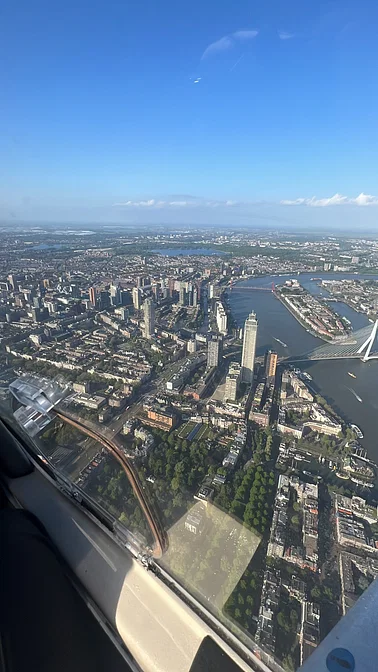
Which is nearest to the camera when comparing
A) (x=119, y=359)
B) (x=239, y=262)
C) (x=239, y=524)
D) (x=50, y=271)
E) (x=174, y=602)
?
(x=174, y=602)

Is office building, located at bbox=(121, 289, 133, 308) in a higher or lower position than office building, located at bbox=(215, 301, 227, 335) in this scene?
higher

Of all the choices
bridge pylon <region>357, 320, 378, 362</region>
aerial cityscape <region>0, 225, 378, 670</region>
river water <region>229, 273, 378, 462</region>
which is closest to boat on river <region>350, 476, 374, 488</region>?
aerial cityscape <region>0, 225, 378, 670</region>

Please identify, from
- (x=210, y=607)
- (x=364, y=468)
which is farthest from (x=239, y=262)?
(x=210, y=607)

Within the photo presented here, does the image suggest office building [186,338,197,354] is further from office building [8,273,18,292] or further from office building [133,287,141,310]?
office building [8,273,18,292]

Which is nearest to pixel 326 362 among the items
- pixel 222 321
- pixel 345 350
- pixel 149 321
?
pixel 345 350

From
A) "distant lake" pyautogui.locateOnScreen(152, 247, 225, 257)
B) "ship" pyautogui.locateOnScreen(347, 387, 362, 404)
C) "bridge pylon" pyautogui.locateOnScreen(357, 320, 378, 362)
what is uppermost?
"distant lake" pyautogui.locateOnScreen(152, 247, 225, 257)

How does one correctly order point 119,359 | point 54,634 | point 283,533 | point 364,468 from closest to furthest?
point 54,634, point 283,533, point 364,468, point 119,359

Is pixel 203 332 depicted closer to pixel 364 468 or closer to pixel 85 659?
pixel 364 468

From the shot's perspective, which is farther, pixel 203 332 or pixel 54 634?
pixel 203 332
